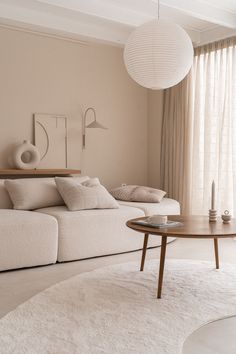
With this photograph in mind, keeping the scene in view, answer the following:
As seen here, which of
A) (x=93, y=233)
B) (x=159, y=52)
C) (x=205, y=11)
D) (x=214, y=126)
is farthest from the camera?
(x=214, y=126)

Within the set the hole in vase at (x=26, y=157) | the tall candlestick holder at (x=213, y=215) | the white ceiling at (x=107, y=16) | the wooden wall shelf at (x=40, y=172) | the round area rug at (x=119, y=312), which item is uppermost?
the white ceiling at (x=107, y=16)

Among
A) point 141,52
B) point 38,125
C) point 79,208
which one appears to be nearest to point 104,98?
point 38,125

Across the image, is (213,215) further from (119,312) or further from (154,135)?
(154,135)

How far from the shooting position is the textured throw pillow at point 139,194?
4840mm

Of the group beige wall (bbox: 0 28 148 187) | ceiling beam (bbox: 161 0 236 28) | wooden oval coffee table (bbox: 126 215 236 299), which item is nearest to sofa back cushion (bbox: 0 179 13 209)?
beige wall (bbox: 0 28 148 187)

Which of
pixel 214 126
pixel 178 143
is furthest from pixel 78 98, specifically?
pixel 214 126

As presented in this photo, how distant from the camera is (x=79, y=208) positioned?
4.07 m

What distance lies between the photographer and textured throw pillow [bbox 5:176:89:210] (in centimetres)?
412

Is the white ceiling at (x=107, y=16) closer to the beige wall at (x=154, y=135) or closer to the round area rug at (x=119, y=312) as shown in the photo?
the beige wall at (x=154, y=135)

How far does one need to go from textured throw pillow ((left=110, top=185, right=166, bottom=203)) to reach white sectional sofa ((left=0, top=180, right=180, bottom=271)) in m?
0.33

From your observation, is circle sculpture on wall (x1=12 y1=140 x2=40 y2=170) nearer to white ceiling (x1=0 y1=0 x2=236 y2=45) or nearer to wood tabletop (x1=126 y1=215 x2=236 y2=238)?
white ceiling (x1=0 y1=0 x2=236 y2=45)

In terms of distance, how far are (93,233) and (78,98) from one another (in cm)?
207

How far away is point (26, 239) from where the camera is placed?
358 cm

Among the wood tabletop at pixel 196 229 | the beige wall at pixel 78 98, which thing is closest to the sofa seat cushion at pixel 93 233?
the wood tabletop at pixel 196 229
